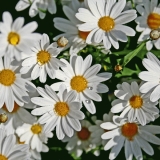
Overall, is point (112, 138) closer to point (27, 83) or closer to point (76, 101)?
point (76, 101)

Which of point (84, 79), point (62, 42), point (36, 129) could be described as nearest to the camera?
point (62, 42)

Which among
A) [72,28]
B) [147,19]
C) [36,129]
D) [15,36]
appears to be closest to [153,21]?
[147,19]

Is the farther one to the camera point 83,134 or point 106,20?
point 83,134

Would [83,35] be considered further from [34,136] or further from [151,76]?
[34,136]

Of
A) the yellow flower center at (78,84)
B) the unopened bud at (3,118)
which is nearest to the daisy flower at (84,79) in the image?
the yellow flower center at (78,84)

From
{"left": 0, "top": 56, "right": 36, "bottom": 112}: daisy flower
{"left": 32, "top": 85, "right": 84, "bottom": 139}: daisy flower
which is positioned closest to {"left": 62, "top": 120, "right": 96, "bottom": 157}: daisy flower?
{"left": 32, "top": 85, "right": 84, "bottom": 139}: daisy flower

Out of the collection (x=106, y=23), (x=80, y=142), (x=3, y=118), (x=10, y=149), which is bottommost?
(x=80, y=142)

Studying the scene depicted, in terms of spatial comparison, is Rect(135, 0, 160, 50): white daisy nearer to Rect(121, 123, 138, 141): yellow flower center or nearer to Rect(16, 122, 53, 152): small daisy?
Rect(121, 123, 138, 141): yellow flower center
